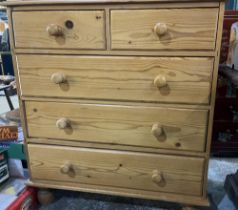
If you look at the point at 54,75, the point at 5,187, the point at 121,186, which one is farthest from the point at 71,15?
the point at 5,187

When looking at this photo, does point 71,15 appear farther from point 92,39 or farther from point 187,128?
point 187,128

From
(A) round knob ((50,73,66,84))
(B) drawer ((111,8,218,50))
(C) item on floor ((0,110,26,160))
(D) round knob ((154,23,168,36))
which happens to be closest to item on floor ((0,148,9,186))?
(C) item on floor ((0,110,26,160))

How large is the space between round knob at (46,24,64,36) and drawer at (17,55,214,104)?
86 mm

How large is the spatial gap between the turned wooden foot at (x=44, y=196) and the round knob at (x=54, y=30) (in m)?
0.70

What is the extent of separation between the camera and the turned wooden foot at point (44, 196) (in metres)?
1.18

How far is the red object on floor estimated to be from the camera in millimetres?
1049

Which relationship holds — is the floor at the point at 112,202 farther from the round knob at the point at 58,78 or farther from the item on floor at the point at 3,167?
the round knob at the point at 58,78

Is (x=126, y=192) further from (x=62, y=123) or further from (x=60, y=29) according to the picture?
(x=60, y=29)

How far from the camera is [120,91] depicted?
3.09 feet

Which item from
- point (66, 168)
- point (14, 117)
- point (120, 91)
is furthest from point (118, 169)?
point (14, 117)

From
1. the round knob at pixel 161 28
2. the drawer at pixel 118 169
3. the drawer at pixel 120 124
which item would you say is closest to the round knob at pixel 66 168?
the drawer at pixel 118 169

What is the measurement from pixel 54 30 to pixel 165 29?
0.38 metres

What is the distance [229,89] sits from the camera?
4.87ft

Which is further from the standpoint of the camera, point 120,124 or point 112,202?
point 112,202
